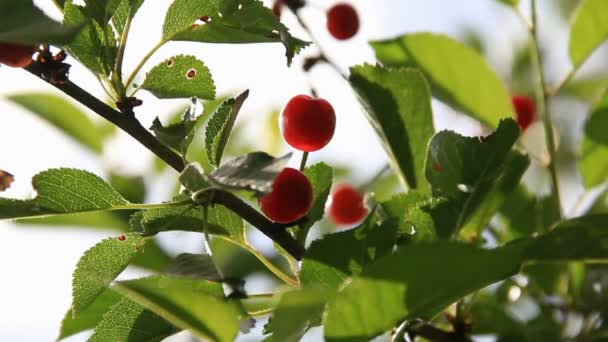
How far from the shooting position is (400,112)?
1.58 m

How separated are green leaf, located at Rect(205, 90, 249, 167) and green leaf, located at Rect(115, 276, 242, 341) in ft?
1.12

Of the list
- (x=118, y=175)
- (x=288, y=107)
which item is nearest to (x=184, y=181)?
(x=288, y=107)

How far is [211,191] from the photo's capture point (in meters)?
1.16

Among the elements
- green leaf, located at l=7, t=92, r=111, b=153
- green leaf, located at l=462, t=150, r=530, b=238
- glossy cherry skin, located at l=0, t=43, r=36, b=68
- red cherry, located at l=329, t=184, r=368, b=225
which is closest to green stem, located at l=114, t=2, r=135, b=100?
glossy cherry skin, located at l=0, t=43, r=36, b=68

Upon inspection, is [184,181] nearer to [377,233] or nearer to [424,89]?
[377,233]

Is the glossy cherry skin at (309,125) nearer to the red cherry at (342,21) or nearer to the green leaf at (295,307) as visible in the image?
the green leaf at (295,307)

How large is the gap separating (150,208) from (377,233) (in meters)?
0.31

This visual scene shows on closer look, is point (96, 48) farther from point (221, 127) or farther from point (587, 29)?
point (587, 29)

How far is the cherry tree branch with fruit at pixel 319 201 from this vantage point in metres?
0.94

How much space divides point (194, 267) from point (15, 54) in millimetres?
403

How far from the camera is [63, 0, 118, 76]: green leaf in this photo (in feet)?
4.09

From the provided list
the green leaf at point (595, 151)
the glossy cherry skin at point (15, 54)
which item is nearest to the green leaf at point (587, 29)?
the green leaf at point (595, 151)

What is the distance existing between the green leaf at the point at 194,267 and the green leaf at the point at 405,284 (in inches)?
5.3

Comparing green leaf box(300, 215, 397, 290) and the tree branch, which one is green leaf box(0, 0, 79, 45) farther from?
green leaf box(300, 215, 397, 290)
